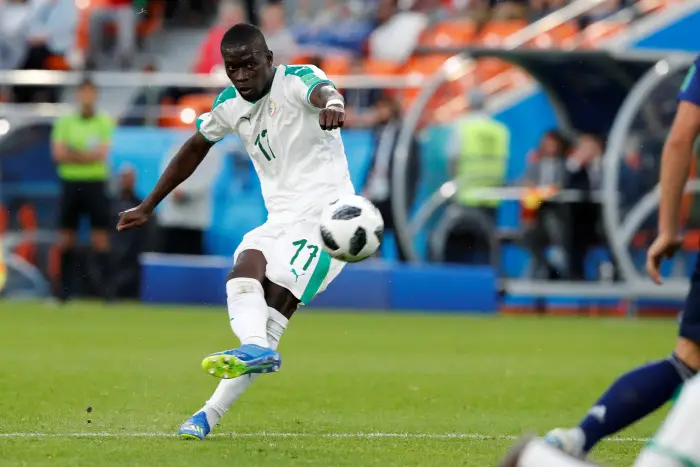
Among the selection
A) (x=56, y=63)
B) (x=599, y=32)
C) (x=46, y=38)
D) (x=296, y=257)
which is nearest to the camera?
(x=296, y=257)

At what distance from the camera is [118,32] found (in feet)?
75.8

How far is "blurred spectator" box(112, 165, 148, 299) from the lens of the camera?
1806 centimetres

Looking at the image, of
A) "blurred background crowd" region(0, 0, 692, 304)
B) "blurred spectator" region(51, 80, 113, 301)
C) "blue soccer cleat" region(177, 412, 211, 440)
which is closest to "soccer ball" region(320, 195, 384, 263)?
"blue soccer cleat" region(177, 412, 211, 440)

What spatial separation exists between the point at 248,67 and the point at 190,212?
11928mm

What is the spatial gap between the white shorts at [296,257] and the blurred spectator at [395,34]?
1532 centimetres

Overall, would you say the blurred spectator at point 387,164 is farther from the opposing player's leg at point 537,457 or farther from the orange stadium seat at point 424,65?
the opposing player's leg at point 537,457

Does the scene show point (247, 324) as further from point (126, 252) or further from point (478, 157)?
point (126, 252)

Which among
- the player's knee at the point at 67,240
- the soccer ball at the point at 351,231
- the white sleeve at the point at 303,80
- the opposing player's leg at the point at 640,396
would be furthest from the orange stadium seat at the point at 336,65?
the opposing player's leg at the point at 640,396

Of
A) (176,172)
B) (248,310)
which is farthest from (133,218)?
(248,310)

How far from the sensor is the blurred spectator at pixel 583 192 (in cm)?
1750

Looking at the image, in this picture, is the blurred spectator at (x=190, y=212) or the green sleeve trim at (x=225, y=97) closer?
the green sleeve trim at (x=225, y=97)

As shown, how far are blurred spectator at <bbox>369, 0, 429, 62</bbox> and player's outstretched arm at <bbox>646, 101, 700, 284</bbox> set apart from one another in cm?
1727

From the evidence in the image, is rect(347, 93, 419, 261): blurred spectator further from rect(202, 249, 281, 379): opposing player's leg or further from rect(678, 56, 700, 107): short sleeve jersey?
rect(678, 56, 700, 107): short sleeve jersey

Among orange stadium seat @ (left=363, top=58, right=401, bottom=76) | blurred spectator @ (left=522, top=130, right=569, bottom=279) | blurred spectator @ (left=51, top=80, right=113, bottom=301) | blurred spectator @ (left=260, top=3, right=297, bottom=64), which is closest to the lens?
blurred spectator @ (left=51, top=80, right=113, bottom=301)
